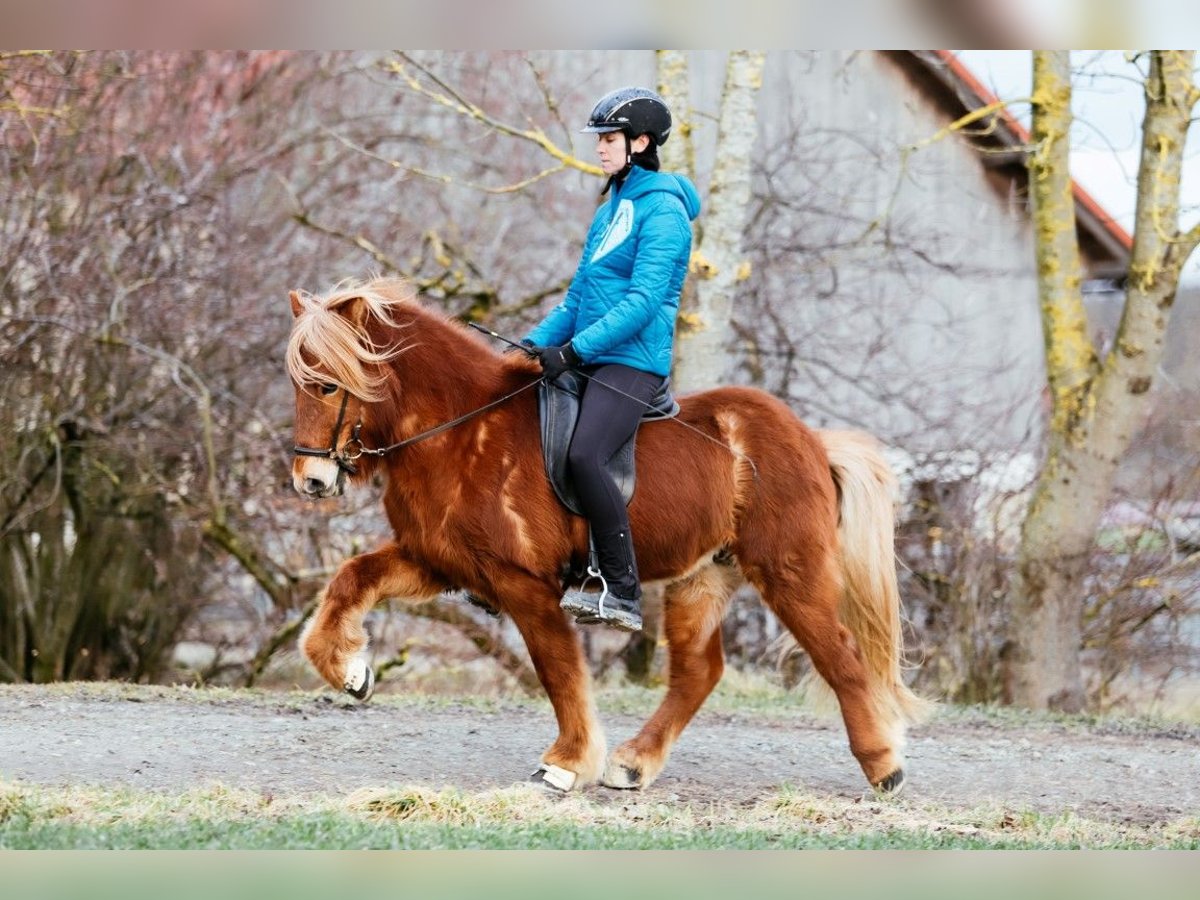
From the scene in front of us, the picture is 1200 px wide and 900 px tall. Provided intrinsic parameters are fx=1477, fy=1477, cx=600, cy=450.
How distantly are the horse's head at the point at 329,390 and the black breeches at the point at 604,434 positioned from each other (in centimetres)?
92

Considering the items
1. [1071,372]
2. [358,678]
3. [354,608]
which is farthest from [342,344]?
[1071,372]

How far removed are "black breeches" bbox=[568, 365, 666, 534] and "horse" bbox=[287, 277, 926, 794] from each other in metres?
0.18

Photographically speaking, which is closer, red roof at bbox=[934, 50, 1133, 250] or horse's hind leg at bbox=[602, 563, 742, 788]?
horse's hind leg at bbox=[602, 563, 742, 788]

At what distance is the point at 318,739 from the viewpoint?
786 centimetres

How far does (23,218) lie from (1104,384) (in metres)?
9.05

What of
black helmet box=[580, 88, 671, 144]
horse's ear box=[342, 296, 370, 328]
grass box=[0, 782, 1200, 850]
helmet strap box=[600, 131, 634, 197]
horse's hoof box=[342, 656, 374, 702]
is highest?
black helmet box=[580, 88, 671, 144]

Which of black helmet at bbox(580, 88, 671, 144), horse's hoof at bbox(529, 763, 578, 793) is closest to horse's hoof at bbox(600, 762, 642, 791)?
horse's hoof at bbox(529, 763, 578, 793)

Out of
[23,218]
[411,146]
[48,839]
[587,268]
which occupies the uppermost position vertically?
[411,146]

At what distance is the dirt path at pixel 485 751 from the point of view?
697 centimetres

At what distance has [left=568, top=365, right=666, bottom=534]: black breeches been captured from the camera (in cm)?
647

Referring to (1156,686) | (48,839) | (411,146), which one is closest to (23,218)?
(411,146)

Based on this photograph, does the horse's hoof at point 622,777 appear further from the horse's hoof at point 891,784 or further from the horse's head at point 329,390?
the horse's head at point 329,390

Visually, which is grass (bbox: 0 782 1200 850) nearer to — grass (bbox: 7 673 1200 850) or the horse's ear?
grass (bbox: 7 673 1200 850)

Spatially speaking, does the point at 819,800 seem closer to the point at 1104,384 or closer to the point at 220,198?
the point at 1104,384
